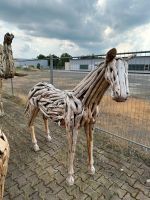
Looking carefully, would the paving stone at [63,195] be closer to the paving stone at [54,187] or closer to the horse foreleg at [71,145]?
the paving stone at [54,187]

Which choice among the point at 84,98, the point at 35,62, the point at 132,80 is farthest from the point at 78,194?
the point at 35,62

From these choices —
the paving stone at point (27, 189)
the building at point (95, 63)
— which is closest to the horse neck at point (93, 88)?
the building at point (95, 63)

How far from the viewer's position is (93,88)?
2406 mm

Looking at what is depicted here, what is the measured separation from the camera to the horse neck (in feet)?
7.47

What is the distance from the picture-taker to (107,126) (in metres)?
5.64

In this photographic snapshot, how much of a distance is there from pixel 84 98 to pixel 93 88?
0.66 feet

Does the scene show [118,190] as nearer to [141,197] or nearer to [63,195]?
[141,197]

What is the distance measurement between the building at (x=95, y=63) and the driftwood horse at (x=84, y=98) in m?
0.83

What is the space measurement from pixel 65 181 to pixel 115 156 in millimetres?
1194

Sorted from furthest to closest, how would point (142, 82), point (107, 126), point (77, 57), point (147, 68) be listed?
point (107, 126) < point (77, 57) < point (142, 82) < point (147, 68)

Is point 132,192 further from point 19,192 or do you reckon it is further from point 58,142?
point 58,142

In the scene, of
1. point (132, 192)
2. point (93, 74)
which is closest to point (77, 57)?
point (93, 74)

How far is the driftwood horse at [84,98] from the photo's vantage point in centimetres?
197

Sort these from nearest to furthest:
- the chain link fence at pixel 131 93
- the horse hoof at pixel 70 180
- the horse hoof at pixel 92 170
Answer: the horse hoof at pixel 70 180
the horse hoof at pixel 92 170
the chain link fence at pixel 131 93
